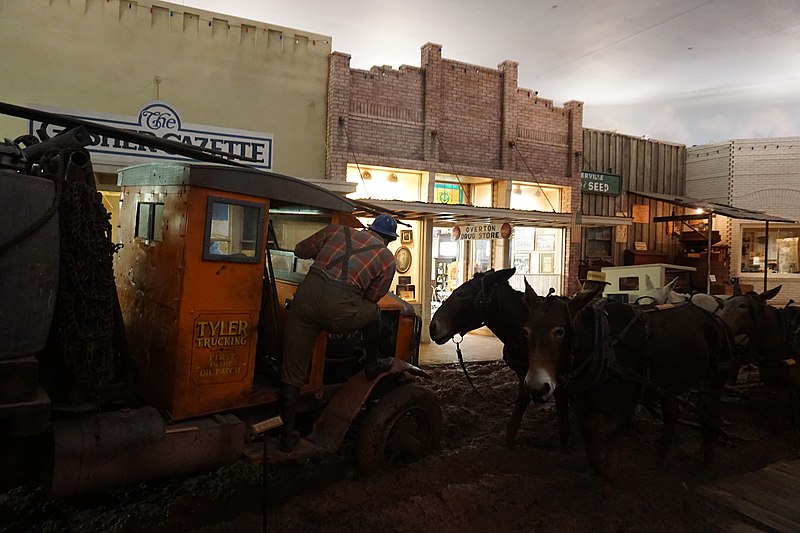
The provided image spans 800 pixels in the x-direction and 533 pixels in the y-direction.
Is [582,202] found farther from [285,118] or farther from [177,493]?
[177,493]

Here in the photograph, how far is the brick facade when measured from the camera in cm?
1244

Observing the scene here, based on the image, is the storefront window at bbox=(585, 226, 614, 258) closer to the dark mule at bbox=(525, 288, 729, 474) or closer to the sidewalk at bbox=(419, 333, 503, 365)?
the sidewalk at bbox=(419, 333, 503, 365)

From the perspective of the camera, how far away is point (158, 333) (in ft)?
13.3

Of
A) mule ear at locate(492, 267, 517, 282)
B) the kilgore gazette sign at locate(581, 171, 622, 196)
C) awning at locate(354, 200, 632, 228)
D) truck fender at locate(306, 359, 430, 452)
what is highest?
the kilgore gazette sign at locate(581, 171, 622, 196)

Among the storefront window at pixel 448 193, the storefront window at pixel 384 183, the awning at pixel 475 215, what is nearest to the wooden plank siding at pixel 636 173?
the awning at pixel 475 215

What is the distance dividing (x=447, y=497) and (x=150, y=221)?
325cm

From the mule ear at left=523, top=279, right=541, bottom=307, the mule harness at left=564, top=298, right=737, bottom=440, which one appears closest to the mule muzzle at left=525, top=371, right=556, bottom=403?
the mule harness at left=564, top=298, right=737, bottom=440

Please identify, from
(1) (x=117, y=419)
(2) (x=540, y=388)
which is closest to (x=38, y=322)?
(1) (x=117, y=419)

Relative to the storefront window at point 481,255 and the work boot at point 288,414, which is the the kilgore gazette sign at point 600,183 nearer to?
the storefront window at point 481,255

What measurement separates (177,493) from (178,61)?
360 inches

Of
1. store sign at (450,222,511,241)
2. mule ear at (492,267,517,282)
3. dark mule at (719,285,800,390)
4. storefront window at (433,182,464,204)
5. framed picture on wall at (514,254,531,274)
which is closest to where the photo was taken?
mule ear at (492,267,517,282)

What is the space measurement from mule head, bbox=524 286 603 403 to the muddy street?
0.97 m

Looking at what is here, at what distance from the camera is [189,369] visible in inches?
152

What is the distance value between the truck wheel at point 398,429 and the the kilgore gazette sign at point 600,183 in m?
12.9
